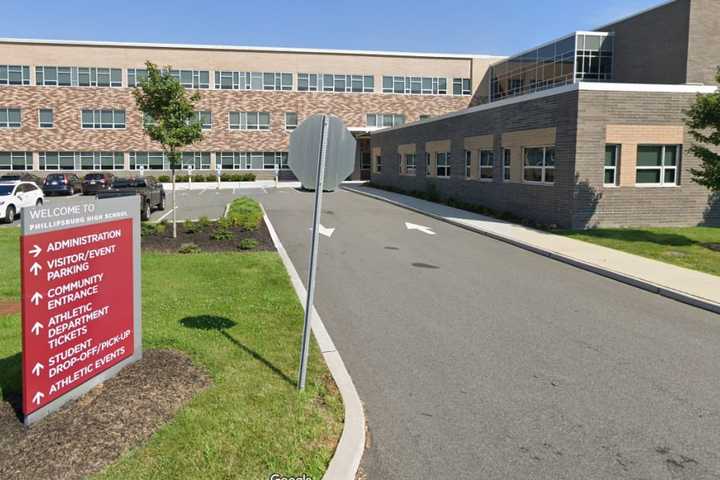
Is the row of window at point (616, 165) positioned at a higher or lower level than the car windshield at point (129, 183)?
higher

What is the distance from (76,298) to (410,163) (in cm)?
3376

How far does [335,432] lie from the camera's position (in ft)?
16.6

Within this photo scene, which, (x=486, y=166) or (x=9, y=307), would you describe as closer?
(x=9, y=307)

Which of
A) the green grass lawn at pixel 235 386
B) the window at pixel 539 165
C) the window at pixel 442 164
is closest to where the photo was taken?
the green grass lawn at pixel 235 386

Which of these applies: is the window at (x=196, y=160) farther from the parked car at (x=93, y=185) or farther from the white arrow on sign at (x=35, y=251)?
the white arrow on sign at (x=35, y=251)

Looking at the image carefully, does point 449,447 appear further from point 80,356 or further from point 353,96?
point 353,96

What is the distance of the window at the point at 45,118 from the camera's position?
56625mm

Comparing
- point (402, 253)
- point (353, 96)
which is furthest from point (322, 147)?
point (353, 96)

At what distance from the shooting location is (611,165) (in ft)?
64.3

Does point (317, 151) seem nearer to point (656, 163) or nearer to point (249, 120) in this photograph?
point (656, 163)

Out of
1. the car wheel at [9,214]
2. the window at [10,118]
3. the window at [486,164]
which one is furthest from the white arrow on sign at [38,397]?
the window at [10,118]

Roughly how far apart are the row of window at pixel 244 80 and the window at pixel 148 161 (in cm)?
660

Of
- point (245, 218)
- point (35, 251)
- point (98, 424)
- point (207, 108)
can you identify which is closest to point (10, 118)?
point (207, 108)

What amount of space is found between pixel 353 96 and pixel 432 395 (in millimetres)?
58178
